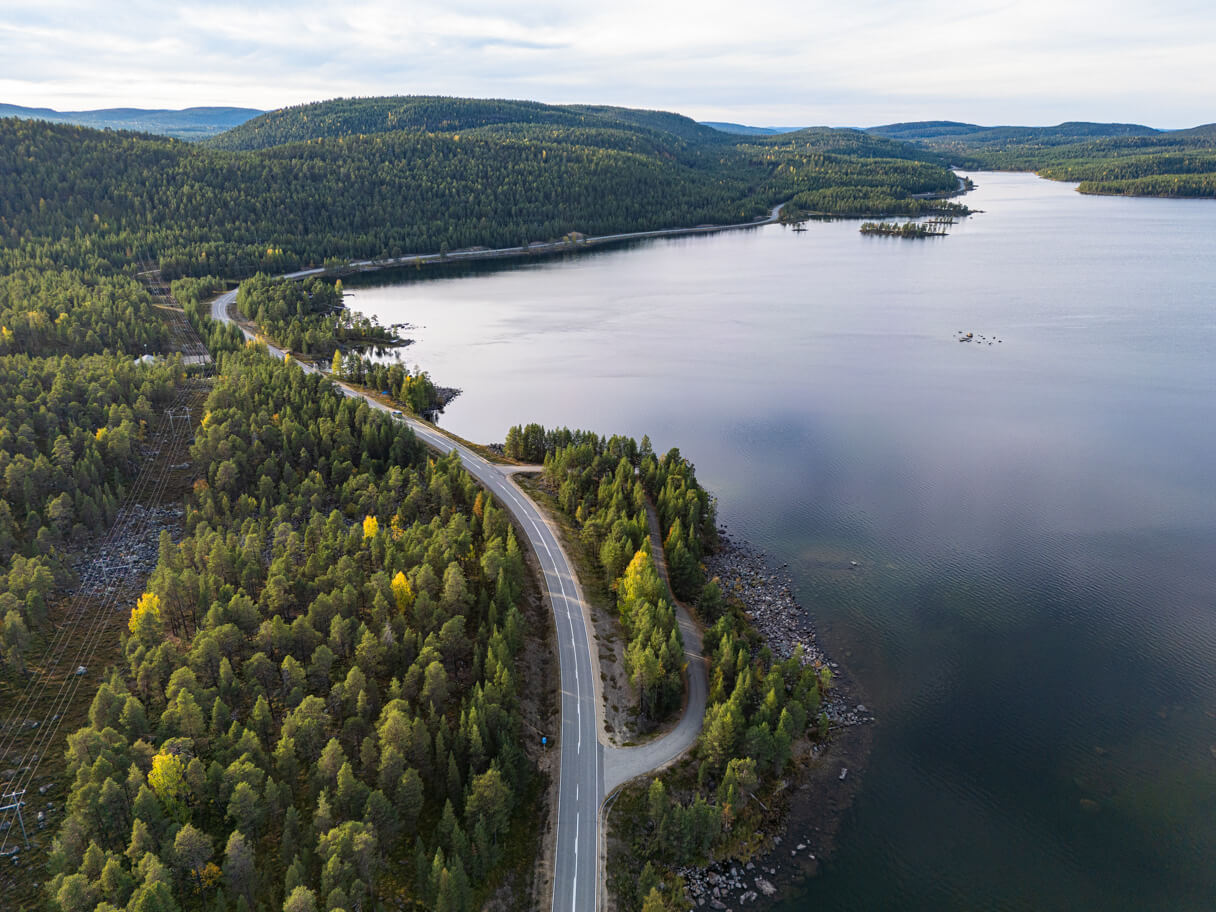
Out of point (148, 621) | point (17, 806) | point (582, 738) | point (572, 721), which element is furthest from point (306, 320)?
point (582, 738)

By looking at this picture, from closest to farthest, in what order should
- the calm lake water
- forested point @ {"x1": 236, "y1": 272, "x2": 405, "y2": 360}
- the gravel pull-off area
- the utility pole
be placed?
the utility pole < the calm lake water < the gravel pull-off area < forested point @ {"x1": 236, "y1": 272, "x2": 405, "y2": 360}

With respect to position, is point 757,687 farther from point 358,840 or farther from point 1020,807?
point 358,840

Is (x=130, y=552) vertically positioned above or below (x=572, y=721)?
above

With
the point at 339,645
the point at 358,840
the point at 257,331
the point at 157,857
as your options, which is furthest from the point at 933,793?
the point at 257,331

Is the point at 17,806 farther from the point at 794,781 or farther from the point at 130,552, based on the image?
the point at 794,781

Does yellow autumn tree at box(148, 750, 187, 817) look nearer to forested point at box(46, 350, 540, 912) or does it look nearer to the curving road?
forested point at box(46, 350, 540, 912)

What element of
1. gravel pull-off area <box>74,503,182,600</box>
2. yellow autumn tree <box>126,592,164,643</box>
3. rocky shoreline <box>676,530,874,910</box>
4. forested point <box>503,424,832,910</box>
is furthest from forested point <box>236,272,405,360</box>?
rocky shoreline <box>676,530,874,910</box>
